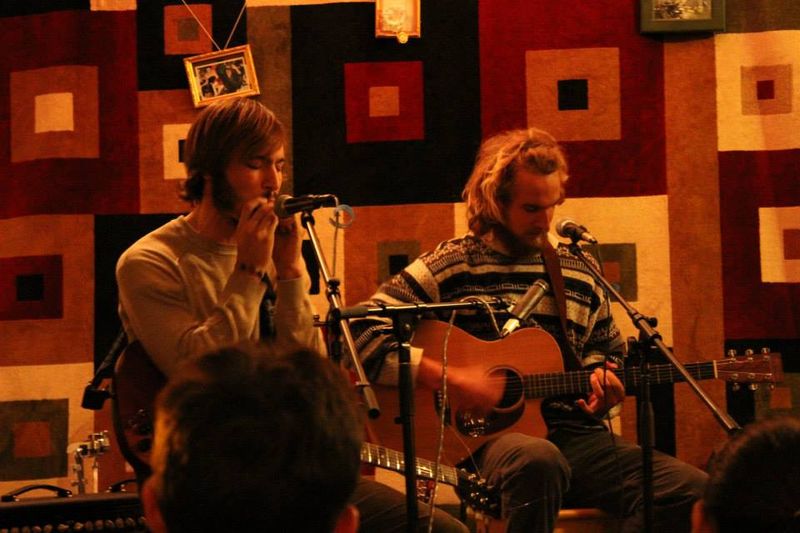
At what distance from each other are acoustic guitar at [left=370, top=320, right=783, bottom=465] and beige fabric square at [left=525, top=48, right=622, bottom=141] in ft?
2.94

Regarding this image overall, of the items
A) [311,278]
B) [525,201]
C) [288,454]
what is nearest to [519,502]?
[525,201]

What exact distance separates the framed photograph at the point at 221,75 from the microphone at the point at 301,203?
1336 mm

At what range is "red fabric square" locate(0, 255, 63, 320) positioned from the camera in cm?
379

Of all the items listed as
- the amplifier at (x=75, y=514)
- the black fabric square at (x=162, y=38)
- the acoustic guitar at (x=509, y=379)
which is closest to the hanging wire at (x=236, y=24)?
the black fabric square at (x=162, y=38)

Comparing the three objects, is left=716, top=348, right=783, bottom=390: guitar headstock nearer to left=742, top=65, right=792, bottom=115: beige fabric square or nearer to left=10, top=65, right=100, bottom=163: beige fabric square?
left=742, top=65, right=792, bottom=115: beige fabric square

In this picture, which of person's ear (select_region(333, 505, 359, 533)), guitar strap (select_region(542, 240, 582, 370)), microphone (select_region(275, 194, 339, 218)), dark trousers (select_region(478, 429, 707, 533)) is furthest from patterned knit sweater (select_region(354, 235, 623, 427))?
person's ear (select_region(333, 505, 359, 533))

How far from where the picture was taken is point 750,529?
1.16 m

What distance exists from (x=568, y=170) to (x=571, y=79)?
1.10 ft

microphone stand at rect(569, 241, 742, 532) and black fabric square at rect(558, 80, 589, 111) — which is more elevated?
black fabric square at rect(558, 80, 589, 111)

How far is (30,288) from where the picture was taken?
12.5 ft

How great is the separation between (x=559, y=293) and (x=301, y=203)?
49.6 inches

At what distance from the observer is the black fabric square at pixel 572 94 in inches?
149

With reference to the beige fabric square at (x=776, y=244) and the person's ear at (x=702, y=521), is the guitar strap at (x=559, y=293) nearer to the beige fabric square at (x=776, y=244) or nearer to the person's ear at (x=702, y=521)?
the beige fabric square at (x=776, y=244)

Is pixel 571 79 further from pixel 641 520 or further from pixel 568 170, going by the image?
pixel 641 520
